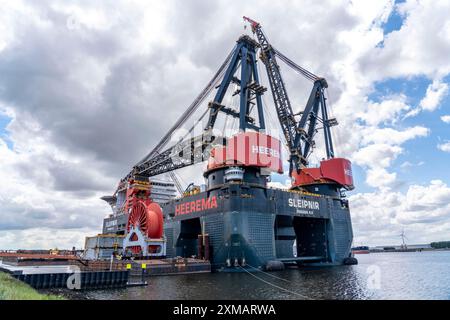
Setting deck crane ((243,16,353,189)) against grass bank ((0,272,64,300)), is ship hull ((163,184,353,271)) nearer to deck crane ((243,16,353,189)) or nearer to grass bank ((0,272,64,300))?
deck crane ((243,16,353,189))

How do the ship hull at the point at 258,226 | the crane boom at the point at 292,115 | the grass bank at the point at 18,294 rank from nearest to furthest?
the grass bank at the point at 18,294
the ship hull at the point at 258,226
the crane boom at the point at 292,115

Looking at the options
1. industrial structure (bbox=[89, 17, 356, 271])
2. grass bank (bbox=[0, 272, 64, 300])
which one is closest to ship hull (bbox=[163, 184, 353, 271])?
industrial structure (bbox=[89, 17, 356, 271])

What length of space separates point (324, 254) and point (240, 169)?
24010 millimetres

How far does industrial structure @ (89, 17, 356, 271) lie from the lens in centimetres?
4475

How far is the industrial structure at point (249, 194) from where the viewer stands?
4475 centimetres

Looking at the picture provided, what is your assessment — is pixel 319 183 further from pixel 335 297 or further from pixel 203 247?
pixel 335 297

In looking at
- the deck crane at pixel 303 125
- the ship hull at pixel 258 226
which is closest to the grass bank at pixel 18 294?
the ship hull at pixel 258 226

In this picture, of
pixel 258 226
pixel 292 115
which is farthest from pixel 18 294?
pixel 292 115

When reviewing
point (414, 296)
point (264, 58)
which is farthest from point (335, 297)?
point (264, 58)

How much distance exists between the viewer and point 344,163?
5897cm

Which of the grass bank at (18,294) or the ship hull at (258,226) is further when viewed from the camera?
the ship hull at (258,226)

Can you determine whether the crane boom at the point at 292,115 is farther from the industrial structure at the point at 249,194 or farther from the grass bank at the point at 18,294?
the grass bank at the point at 18,294

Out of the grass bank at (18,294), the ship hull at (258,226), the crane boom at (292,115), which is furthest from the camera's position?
the crane boom at (292,115)

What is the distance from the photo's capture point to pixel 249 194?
151 feet
